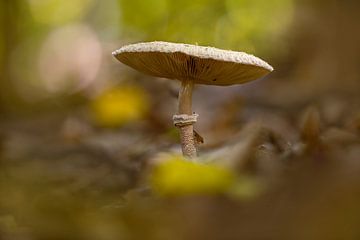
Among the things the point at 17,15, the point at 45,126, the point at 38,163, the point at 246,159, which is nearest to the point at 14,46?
the point at 17,15

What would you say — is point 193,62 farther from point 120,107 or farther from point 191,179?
point 120,107

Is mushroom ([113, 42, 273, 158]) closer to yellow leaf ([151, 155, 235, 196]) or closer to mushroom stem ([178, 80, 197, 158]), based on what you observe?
mushroom stem ([178, 80, 197, 158])

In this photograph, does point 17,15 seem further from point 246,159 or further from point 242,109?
point 246,159

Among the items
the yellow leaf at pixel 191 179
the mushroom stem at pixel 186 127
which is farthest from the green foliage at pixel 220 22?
the yellow leaf at pixel 191 179

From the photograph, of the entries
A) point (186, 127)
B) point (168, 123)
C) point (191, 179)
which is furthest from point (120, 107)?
point (191, 179)

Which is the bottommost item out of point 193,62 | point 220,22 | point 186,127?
point 186,127

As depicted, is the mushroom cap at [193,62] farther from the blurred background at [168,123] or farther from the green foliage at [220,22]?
the green foliage at [220,22]
